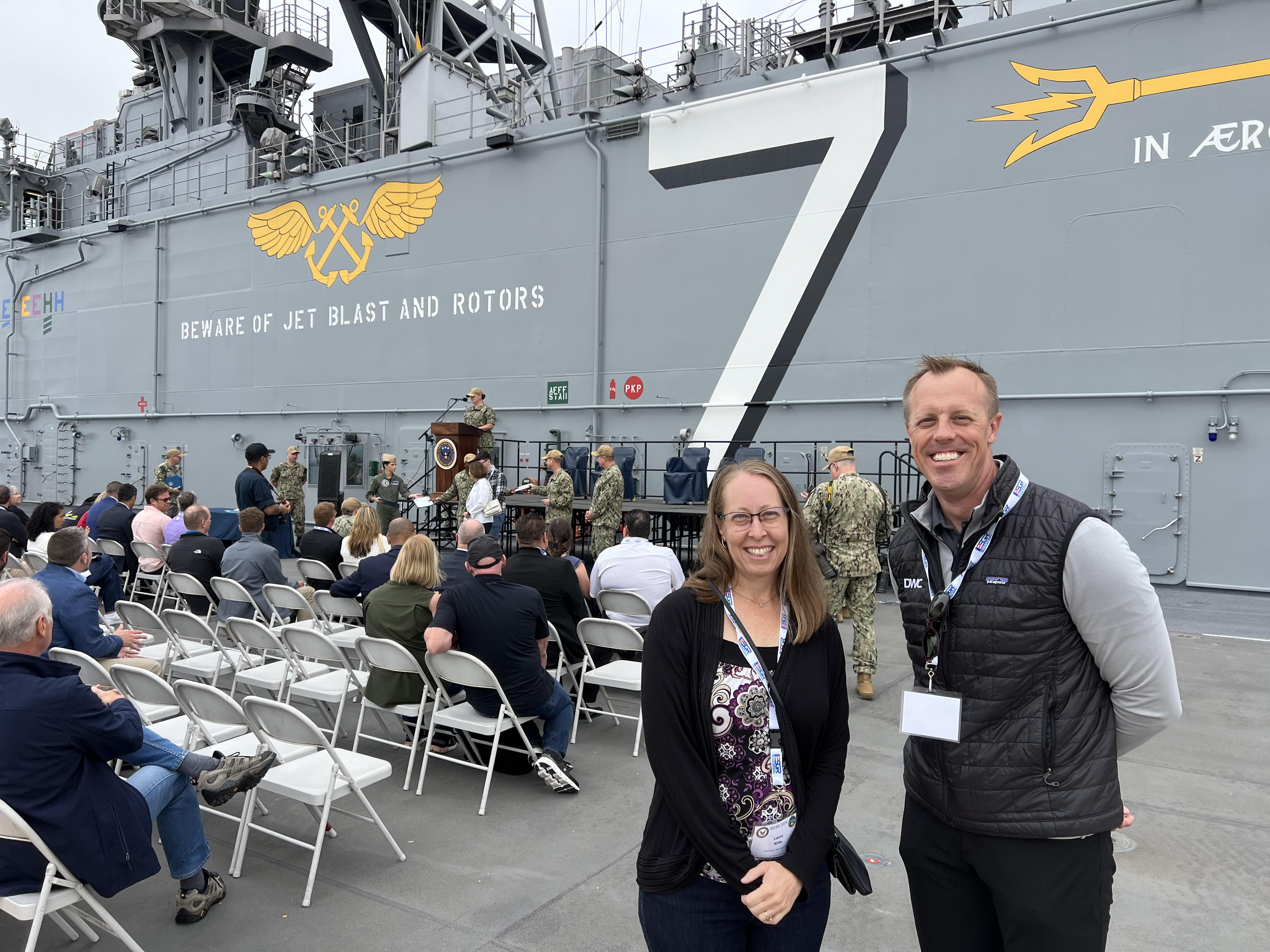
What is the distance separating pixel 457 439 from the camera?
1126 cm

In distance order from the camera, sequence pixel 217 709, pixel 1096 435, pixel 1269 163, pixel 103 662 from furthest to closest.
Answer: pixel 1096 435, pixel 1269 163, pixel 103 662, pixel 217 709

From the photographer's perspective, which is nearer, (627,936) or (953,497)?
(953,497)

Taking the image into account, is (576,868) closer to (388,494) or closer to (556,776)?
(556,776)

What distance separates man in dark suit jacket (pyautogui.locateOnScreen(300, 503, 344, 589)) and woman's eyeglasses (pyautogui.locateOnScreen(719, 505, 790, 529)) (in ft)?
19.6

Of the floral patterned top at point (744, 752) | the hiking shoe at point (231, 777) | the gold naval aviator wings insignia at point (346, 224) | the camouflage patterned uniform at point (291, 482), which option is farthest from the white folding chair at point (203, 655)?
the gold naval aviator wings insignia at point (346, 224)

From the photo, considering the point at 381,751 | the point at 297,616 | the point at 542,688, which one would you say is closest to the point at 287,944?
the point at 542,688

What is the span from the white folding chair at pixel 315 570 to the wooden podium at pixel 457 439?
425 centimetres

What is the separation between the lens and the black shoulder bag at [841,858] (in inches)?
65.7

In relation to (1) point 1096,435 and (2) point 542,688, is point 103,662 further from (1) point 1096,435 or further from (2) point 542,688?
(1) point 1096,435

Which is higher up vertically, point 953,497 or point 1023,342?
point 1023,342

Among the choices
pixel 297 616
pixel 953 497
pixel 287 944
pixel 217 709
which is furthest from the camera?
pixel 297 616

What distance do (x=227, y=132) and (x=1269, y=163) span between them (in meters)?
16.9

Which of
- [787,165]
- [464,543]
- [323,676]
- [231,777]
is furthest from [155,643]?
[787,165]

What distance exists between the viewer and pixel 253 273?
15.0 m
